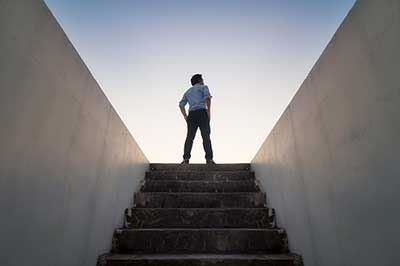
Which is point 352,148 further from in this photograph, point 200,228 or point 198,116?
point 198,116

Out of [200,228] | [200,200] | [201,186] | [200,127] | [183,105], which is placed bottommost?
[200,228]

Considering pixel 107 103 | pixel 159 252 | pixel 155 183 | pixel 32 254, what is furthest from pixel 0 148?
pixel 155 183

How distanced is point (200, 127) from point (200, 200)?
135 cm

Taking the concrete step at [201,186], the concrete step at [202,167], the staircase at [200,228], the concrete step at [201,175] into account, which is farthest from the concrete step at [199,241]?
the concrete step at [202,167]

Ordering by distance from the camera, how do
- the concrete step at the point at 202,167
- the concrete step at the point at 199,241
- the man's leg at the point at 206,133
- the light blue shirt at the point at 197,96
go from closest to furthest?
the concrete step at the point at 199,241
the concrete step at the point at 202,167
the man's leg at the point at 206,133
the light blue shirt at the point at 197,96

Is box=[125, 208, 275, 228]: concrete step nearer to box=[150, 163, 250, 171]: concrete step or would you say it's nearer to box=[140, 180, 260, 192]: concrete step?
box=[140, 180, 260, 192]: concrete step

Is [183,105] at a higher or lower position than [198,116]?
higher

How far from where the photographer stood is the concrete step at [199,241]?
67.7 inches

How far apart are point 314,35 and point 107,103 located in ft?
9.18

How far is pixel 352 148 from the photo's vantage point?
1014mm

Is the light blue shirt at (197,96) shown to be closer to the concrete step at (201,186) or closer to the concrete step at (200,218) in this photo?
the concrete step at (201,186)

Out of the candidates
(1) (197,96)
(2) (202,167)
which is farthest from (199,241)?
(1) (197,96)

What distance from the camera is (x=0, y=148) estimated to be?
0.70 m

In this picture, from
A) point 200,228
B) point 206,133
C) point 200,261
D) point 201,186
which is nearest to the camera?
point 200,261
